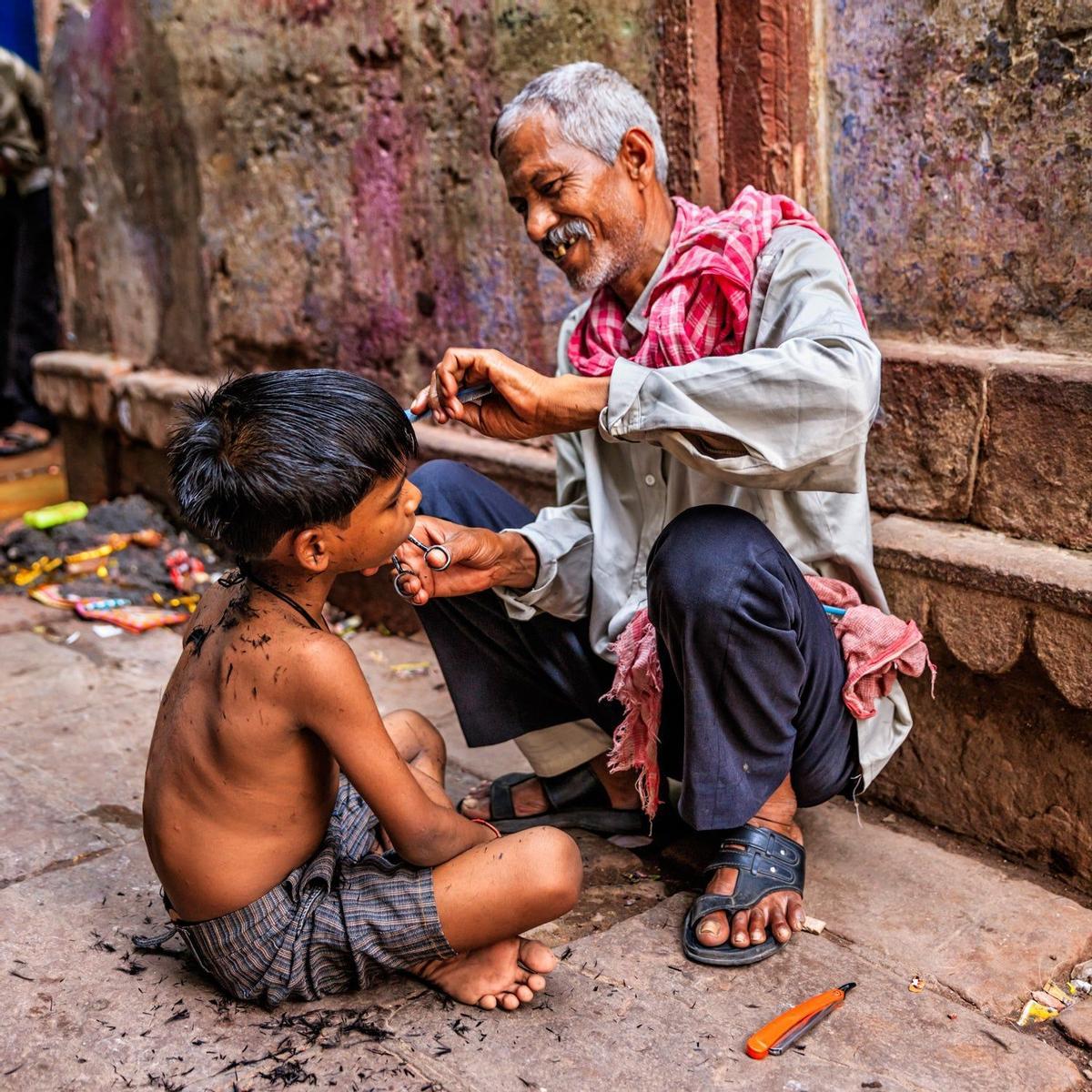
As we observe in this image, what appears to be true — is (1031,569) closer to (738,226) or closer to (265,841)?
(738,226)

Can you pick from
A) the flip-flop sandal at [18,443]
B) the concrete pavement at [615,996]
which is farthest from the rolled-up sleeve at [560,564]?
the flip-flop sandal at [18,443]

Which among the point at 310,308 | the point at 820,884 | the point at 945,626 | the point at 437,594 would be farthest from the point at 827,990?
the point at 310,308

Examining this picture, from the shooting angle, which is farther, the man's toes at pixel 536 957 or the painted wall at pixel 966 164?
the painted wall at pixel 966 164

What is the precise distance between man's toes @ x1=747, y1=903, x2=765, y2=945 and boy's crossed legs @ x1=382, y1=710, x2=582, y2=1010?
37cm

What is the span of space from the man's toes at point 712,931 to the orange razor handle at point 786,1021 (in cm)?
19

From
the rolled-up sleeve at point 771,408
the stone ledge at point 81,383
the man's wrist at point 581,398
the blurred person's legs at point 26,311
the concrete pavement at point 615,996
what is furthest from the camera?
the blurred person's legs at point 26,311

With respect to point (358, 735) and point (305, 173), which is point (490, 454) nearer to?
point (305, 173)

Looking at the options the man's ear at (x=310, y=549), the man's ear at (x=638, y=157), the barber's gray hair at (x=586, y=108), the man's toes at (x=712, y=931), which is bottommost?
the man's toes at (x=712, y=931)

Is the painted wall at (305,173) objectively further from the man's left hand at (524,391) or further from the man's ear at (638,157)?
the man's left hand at (524,391)

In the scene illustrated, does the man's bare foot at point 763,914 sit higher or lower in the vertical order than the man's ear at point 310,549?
lower

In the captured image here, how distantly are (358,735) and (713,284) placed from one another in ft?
3.58

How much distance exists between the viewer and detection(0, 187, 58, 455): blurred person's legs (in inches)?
297

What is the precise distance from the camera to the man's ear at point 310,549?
1.90 metres

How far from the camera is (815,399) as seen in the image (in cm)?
208
